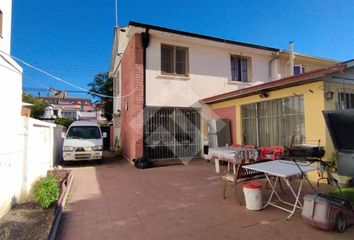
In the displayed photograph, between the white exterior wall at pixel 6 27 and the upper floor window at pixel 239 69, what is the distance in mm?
10112

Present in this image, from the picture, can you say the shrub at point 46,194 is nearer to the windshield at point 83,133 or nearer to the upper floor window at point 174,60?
the windshield at point 83,133

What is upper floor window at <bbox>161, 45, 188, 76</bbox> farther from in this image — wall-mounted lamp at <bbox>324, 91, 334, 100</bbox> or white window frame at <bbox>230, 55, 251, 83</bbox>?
wall-mounted lamp at <bbox>324, 91, 334, 100</bbox>

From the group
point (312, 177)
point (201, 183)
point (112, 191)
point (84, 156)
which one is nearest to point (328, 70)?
point (312, 177)

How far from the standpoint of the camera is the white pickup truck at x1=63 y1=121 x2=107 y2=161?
10.9 meters

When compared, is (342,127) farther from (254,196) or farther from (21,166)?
(21,166)

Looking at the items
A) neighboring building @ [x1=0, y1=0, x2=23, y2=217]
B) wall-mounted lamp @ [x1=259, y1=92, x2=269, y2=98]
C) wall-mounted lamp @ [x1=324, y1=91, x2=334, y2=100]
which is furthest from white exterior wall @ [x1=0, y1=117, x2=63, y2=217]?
wall-mounted lamp @ [x1=324, y1=91, x2=334, y2=100]

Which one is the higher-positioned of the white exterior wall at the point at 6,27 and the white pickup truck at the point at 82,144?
the white exterior wall at the point at 6,27

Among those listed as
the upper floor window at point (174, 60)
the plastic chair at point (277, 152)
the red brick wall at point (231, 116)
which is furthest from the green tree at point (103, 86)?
the plastic chair at point (277, 152)

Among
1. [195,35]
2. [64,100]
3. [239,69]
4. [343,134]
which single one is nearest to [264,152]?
[343,134]

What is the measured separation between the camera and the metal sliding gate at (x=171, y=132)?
431 inches

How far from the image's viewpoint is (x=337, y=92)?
22.8 feet

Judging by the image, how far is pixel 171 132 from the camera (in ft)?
37.8

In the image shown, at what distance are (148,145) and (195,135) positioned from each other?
101 inches

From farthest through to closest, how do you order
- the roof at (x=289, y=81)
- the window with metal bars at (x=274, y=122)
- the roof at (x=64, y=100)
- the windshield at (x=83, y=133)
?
the roof at (x=64, y=100), the windshield at (x=83, y=133), the window with metal bars at (x=274, y=122), the roof at (x=289, y=81)
